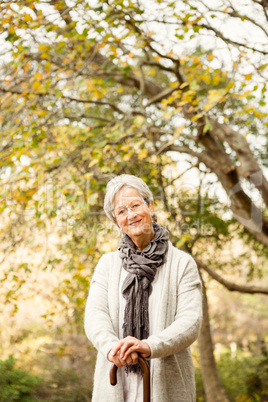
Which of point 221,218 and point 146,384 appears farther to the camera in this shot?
point 221,218

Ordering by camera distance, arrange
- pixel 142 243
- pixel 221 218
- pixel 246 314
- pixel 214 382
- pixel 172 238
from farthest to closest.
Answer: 1. pixel 246 314
2. pixel 221 218
3. pixel 214 382
4. pixel 172 238
5. pixel 142 243

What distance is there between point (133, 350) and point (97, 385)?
1.16 feet

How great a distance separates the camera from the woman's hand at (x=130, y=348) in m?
1.55

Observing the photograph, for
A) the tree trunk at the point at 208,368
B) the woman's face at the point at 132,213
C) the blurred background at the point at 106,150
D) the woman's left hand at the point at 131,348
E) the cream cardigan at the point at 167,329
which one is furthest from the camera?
the tree trunk at the point at 208,368

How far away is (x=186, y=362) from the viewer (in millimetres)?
1799

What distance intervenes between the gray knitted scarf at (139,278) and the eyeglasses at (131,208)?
0.13 m

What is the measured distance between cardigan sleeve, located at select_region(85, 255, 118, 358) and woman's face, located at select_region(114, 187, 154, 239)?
211 mm

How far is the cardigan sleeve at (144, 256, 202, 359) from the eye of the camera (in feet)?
5.21

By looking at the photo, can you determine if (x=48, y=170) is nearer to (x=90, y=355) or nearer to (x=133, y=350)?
(x=133, y=350)

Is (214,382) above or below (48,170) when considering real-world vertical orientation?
below

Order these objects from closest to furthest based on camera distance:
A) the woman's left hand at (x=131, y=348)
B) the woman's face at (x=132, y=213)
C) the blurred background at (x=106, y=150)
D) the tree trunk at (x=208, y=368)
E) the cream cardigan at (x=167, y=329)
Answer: the woman's left hand at (x=131, y=348) < the cream cardigan at (x=167, y=329) < the woman's face at (x=132, y=213) < the blurred background at (x=106, y=150) < the tree trunk at (x=208, y=368)

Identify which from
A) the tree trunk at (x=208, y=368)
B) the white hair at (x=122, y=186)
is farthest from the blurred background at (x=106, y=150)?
the white hair at (x=122, y=186)

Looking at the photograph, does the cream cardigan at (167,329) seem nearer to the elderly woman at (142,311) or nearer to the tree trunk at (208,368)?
the elderly woman at (142,311)

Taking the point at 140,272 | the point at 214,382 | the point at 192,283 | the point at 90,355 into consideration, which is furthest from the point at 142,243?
the point at 90,355
